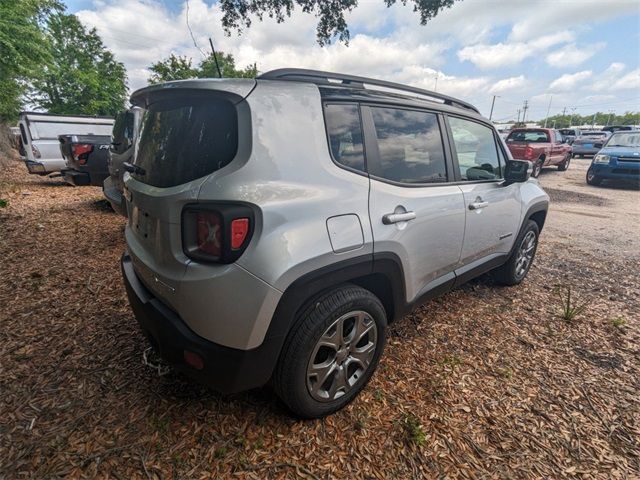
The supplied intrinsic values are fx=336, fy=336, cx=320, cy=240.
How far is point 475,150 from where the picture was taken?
9.91ft

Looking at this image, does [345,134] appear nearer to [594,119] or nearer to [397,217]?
[397,217]

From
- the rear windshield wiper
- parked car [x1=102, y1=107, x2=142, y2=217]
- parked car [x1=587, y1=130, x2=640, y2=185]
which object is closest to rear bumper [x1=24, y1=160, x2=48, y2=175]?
parked car [x1=102, y1=107, x2=142, y2=217]

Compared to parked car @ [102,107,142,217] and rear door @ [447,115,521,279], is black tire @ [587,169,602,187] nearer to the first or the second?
rear door @ [447,115,521,279]

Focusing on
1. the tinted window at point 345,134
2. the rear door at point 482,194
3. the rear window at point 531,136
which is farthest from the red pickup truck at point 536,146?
the tinted window at point 345,134

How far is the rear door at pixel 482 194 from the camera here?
108 inches

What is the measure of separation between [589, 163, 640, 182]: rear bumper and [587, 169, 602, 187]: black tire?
0.13m

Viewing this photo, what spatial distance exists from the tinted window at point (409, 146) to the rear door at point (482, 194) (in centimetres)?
25

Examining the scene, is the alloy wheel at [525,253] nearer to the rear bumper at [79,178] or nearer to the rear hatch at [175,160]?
the rear hatch at [175,160]

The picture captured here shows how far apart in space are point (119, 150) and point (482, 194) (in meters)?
4.67

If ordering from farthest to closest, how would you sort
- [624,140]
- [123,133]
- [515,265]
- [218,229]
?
[624,140] → [123,133] → [515,265] → [218,229]

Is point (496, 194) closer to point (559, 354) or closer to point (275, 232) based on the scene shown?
point (559, 354)

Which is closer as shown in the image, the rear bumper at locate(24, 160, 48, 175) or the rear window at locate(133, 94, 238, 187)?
the rear window at locate(133, 94, 238, 187)

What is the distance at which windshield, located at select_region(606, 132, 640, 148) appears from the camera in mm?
10789

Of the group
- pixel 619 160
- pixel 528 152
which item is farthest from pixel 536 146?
pixel 619 160
